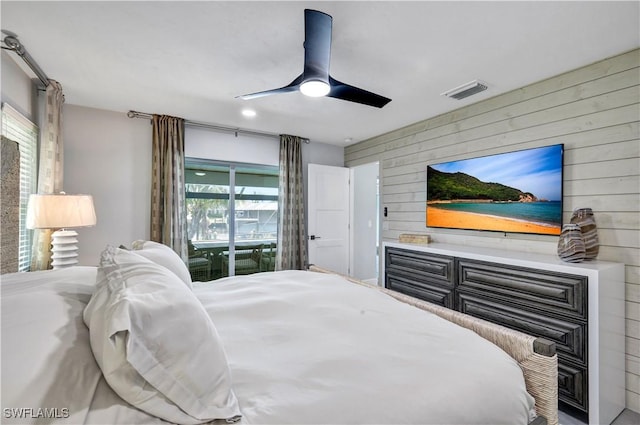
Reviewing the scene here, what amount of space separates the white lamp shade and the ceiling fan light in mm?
2223

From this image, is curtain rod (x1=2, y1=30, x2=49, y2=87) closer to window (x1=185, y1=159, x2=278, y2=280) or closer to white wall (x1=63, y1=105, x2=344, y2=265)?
white wall (x1=63, y1=105, x2=344, y2=265)

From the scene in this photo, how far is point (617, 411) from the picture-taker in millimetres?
2045

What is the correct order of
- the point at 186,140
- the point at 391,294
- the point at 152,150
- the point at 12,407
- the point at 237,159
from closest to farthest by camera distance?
the point at 12,407
the point at 391,294
the point at 152,150
the point at 186,140
the point at 237,159

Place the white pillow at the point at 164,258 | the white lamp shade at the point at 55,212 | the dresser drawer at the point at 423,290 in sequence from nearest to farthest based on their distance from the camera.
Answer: the white pillow at the point at 164,258 → the white lamp shade at the point at 55,212 → the dresser drawer at the point at 423,290

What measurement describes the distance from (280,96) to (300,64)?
701 mm

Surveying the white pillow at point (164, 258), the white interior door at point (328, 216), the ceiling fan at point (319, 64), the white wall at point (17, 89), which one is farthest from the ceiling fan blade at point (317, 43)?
the white interior door at point (328, 216)

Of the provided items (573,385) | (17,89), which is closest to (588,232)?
(573,385)

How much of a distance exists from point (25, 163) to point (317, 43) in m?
2.98

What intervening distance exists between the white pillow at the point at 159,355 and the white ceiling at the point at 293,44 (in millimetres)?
1759

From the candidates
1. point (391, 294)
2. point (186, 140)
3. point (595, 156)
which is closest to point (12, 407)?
point (391, 294)

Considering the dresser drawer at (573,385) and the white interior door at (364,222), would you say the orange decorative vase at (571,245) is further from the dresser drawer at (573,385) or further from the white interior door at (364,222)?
the white interior door at (364,222)

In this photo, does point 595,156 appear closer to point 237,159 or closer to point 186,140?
point 237,159

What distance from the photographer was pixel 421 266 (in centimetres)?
317

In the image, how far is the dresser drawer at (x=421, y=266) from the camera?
2874mm
